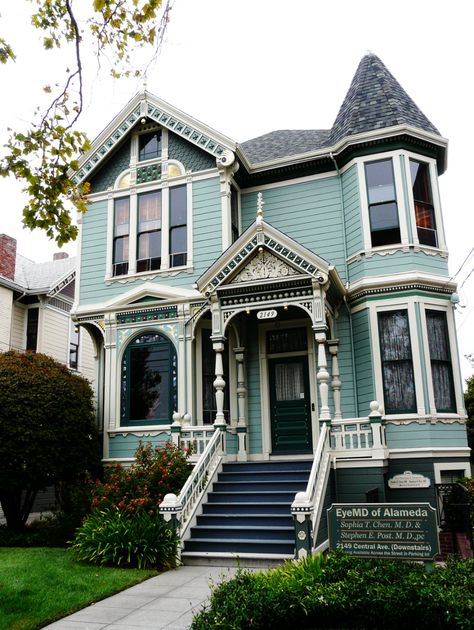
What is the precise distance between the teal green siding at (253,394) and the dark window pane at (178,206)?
10.8 ft

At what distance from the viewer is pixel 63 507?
13.1 metres

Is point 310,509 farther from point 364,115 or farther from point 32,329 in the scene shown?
point 32,329

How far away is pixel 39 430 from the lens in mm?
12156

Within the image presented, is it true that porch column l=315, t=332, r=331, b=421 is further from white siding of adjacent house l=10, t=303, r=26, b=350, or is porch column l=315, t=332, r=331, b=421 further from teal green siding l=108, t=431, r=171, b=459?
white siding of adjacent house l=10, t=303, r=26, b=350

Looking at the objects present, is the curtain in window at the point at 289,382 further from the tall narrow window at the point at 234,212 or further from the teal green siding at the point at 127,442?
the tall narrow window at the point at 234,212

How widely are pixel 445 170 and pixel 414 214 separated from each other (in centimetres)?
252

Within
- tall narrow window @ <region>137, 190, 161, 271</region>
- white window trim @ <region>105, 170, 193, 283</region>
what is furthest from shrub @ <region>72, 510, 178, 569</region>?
tall narrow window @ <region>137, 190, 161, 271</region>

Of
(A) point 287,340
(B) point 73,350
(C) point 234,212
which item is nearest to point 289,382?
(A) point 287,340

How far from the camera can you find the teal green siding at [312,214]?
45.5 ft

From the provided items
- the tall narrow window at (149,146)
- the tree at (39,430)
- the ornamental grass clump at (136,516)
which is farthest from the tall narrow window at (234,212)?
the ornamental grass clump at (136,516)

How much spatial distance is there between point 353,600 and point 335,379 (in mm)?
7226

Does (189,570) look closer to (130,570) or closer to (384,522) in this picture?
(130,570)

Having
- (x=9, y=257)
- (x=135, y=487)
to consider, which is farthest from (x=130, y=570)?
(x=9, y=257)

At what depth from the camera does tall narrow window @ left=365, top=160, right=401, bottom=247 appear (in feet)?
43.0
